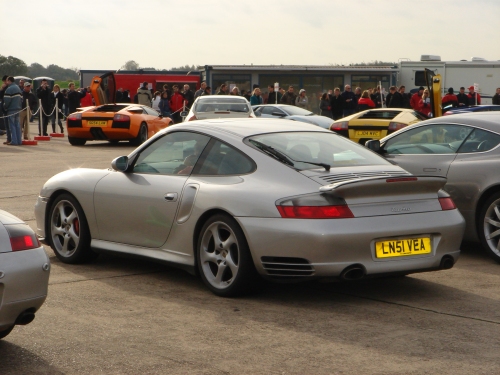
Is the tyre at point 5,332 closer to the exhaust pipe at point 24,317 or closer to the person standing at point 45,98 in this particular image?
the exhaust pipe at point 24,317

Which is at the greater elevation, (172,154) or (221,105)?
(172,154)

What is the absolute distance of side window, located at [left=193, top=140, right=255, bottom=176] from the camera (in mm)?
6406

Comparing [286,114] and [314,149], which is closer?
[314,149]

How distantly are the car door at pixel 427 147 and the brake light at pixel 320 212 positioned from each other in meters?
2.65

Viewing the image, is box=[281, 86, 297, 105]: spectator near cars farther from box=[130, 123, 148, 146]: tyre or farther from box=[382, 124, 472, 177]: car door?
box=[382, 124, 472, 177]: car door

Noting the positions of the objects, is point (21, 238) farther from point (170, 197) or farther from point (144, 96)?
point (144, 96)

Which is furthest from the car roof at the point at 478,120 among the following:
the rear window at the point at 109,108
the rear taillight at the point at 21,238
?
the rear window at the point at 109,108

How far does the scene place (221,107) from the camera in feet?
73.9

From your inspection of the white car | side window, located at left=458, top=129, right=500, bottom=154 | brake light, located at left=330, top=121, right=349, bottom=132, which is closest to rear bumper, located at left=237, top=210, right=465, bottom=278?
side window, located at left=458, top=129, right=500, bottom=154

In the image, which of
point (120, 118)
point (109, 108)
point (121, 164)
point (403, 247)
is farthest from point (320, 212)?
point (109, 108)

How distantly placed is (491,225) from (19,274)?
186 inches

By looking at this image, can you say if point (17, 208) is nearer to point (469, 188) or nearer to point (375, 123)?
point (469, 188)

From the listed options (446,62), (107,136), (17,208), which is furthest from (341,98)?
(17,208)

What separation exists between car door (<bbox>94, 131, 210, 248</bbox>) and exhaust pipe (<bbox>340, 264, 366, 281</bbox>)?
1446 mm
